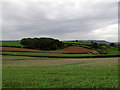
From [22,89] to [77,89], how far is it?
3.33 m

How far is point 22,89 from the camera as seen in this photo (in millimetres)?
6082

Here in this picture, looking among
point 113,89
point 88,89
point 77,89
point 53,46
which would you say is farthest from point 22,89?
point 53,46

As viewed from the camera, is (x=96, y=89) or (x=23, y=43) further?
(x=23, y=43)

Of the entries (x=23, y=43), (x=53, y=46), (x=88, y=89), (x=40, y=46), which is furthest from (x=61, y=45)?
(x=88, y=89)

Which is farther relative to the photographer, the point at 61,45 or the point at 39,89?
the point at 61,45

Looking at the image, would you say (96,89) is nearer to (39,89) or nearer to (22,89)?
(39,89)

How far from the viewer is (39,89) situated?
601cm

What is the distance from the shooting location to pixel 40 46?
6738 cm

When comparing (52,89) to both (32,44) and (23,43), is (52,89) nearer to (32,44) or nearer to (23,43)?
(32,44)

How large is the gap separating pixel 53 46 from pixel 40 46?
28.9 ft

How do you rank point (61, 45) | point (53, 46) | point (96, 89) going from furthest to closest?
1. point (61, 45)
2. point (53, 46)
3. point (96, 89)

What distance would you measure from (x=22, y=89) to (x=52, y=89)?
182 cm

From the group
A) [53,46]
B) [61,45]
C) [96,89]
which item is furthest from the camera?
[61,45]

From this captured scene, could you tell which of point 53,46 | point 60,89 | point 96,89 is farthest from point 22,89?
point 53,46
